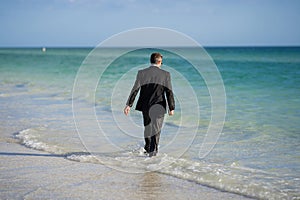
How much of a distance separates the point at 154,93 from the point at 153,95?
4cm

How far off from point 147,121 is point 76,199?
7.53ft

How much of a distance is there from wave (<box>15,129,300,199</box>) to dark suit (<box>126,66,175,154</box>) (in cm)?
52

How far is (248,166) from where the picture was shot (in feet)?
22.7

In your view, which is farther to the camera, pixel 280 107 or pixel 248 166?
pixel 280 107

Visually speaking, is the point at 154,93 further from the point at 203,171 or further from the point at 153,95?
the point at 203,171

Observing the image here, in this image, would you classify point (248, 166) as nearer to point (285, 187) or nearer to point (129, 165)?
point (285, 187)

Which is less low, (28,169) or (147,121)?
(147,121)

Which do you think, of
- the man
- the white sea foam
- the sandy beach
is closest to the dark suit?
the man

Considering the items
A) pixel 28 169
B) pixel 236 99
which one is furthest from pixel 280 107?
pixel 28 169

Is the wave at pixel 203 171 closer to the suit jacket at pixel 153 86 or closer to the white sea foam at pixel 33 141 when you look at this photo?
the white sea foam at pixel 33 141

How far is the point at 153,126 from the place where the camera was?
704 cm

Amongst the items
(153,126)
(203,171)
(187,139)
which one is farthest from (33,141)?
(203,171)

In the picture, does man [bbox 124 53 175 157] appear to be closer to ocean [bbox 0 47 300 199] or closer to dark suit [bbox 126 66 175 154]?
dark suit [bbox 126 66 175 154]

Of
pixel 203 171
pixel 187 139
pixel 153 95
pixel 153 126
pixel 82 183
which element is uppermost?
pixel 153 95
